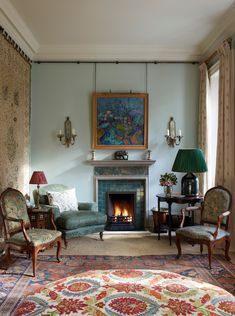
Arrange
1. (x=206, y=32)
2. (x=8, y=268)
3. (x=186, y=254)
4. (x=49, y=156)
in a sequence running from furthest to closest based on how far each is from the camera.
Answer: (x=49, y=156), (x=206, y=32), (x=186, y=254), (x=8, y=268)

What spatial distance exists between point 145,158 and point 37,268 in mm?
2952

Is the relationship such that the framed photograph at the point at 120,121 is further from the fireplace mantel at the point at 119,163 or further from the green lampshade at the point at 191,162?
the green lampshade at the point at 191,162

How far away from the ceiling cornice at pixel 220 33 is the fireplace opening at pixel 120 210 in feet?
9.39

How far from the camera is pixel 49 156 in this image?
6.15 metres

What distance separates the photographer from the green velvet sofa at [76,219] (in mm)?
4934

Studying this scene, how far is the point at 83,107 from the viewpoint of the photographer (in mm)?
6184

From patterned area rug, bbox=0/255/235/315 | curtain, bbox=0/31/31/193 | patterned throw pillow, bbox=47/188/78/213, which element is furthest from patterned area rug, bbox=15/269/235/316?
patterned throw pillow, bbox=47/188/78/213

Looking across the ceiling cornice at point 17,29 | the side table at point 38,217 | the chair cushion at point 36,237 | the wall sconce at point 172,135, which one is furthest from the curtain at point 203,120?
the ceiling cornice at point 17,29

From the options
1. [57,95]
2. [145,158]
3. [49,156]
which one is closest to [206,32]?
[145,158]

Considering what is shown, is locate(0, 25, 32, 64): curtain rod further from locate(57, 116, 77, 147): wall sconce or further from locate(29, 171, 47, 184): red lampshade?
locate(29, 171, 47, 184): red lampshade

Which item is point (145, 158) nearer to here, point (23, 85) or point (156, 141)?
point (156, 141)

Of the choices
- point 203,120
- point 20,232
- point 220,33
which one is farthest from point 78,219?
point 220,33

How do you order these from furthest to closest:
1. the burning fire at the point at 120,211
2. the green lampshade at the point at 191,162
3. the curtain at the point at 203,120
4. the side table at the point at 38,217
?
1. the burning fire at the point at 120,211
2. the curtain at the point at 203,120
3. the green lampshade at the point at 191,162
4. the side table at the point at 38,217

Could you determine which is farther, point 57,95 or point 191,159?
point 57,95
